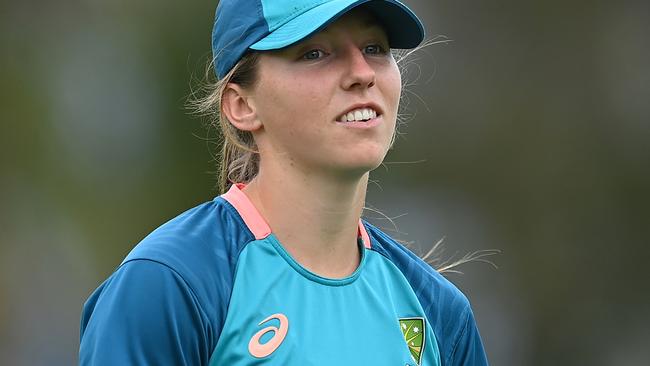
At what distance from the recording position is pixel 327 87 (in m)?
2.48

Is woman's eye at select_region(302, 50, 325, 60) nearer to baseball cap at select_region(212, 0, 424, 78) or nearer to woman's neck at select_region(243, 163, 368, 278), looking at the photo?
baseball cap at select_region(212, 0, 424, 78)

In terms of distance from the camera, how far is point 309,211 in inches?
103

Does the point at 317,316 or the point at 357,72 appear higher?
the point at 357,72

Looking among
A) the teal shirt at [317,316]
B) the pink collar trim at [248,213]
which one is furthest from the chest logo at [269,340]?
the pink collar trim at [248,213]

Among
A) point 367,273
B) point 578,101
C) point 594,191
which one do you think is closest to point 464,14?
point 578,101

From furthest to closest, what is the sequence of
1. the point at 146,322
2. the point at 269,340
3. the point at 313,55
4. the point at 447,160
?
the point at 447,160
the point at 313,55
the point at 269,340
the point at 146,322

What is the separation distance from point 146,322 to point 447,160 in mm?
5525

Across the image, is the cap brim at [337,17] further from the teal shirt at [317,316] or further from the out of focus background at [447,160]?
the out of focus background at [447,160]

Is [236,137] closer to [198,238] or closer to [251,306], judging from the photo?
[198,238]

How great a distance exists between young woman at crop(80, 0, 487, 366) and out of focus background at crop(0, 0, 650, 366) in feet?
13.0

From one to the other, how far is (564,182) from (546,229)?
35 centimetres

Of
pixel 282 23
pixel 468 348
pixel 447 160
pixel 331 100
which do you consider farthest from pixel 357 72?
pixel 447 160

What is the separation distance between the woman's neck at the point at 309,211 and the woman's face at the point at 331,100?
48 mm

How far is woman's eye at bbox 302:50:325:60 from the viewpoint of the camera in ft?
8.26
